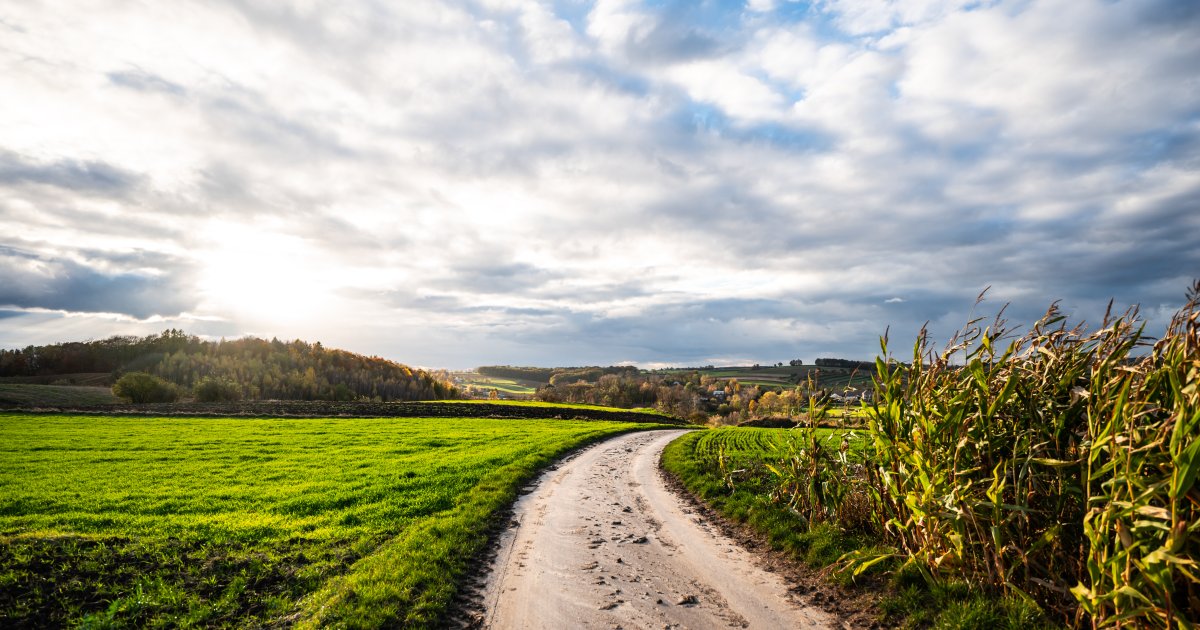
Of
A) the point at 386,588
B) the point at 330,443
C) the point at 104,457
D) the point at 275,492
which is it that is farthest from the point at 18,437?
the point at 386,588

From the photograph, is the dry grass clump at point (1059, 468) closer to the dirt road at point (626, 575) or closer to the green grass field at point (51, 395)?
the dirt road at point (626, 575)

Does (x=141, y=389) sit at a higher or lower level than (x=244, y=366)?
lower

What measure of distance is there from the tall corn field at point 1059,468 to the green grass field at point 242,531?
25.7 feet

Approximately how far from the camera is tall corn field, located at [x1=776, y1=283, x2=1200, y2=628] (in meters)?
5.14

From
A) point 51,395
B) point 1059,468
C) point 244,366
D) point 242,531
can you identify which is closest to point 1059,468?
point 1059,468

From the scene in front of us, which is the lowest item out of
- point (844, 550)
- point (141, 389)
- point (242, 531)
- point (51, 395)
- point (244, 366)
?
point (242, 531)

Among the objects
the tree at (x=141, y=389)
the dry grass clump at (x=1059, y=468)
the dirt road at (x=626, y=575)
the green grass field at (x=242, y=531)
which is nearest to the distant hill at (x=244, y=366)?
the tree at (x=141, y=389)

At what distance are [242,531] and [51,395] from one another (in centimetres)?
6953

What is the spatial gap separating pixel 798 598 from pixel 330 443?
29.9 meters

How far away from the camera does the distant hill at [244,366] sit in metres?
A: 89.0

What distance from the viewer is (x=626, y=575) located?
9.48 metres

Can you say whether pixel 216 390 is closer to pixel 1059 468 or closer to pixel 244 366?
pixel 244 366

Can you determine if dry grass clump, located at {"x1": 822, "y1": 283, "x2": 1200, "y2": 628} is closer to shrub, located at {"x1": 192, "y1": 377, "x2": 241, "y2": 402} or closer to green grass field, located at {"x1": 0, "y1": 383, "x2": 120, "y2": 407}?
green grass field, located at {"x1": 0, "y1": 383, "x2": 120, "y2": 407}

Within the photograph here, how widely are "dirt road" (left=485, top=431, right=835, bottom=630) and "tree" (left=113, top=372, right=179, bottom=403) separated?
69630mm
